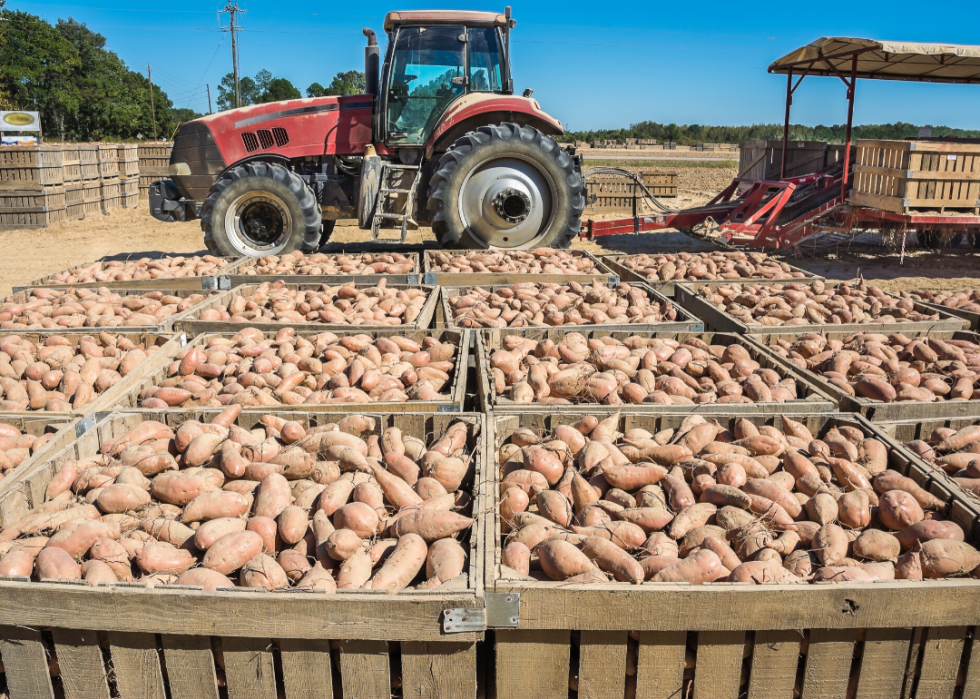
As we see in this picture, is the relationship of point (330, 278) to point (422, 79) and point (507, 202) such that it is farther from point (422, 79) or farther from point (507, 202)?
point (422, 79)

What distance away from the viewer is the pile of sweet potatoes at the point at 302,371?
3137 mm

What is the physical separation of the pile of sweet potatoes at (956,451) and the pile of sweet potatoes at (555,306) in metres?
1.80

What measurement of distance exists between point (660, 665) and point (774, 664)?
288 millimetres

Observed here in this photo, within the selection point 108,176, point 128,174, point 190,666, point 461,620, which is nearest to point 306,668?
point 190,666

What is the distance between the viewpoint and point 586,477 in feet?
8.21

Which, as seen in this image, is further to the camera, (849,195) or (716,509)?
(849,195)

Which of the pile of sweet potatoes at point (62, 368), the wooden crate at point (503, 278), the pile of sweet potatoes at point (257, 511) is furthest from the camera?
the wooden crate at point (503, 278)

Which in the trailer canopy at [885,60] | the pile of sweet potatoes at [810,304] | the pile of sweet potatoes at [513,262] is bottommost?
the pile of sweet potatoes at [810,304]

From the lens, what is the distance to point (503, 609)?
1.78 meters

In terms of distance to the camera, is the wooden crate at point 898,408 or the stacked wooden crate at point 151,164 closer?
the wooden crate at point 898,408

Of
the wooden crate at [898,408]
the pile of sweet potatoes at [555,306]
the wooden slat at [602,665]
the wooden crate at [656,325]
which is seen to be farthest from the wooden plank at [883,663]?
the pile of sweet potatoes at [555,306]

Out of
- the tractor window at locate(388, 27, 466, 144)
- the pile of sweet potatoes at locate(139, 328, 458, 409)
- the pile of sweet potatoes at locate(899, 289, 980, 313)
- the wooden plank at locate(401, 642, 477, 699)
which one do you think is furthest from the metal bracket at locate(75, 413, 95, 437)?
the tractor window at locate(388, 27, 466, 144)

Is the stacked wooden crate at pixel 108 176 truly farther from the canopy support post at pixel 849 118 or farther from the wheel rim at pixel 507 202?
the canopy support post at pixel 849 118

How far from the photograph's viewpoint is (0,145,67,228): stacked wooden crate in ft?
40.8
